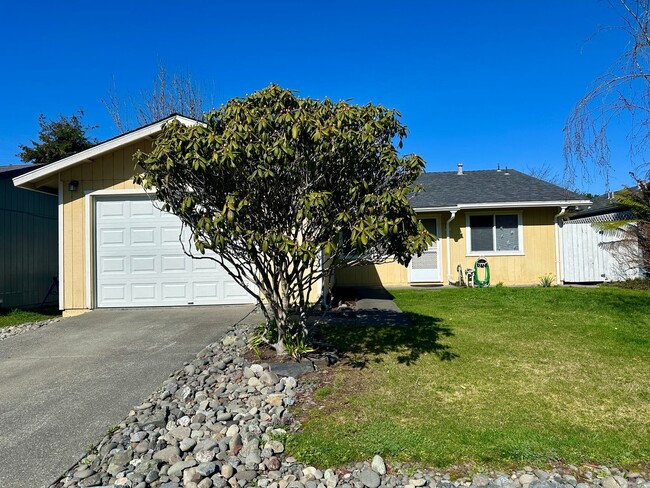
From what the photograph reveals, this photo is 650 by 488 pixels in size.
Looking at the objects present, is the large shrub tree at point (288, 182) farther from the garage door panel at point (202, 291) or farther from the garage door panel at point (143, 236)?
the garage door panel at point (143, 236)

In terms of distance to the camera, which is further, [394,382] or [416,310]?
[416,310]

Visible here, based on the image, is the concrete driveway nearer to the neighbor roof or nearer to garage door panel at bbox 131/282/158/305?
garage door panel at bbox 131/282/158/305

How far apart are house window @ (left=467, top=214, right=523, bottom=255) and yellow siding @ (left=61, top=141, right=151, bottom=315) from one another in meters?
9.13

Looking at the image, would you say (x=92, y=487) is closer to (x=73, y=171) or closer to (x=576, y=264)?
A: (x=73, y=171)

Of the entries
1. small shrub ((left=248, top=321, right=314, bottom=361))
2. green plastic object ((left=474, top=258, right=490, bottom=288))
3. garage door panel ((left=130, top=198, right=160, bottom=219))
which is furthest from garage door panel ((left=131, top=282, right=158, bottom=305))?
green plastic object ((left=474, top=258, right=490, bottom=288))

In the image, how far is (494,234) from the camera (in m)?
12.9

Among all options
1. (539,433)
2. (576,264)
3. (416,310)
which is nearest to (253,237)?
(539,433)

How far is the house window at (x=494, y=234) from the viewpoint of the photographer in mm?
12812

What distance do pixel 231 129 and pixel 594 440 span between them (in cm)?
392

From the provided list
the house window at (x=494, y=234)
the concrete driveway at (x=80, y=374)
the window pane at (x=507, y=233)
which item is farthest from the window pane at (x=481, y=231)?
the concrete driveway at (x=80, y=374)

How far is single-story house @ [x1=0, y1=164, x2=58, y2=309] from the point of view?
435 inches

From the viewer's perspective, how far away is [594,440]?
125 inches

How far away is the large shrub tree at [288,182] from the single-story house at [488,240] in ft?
26.6

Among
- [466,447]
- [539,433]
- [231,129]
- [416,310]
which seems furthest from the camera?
[416,310]
